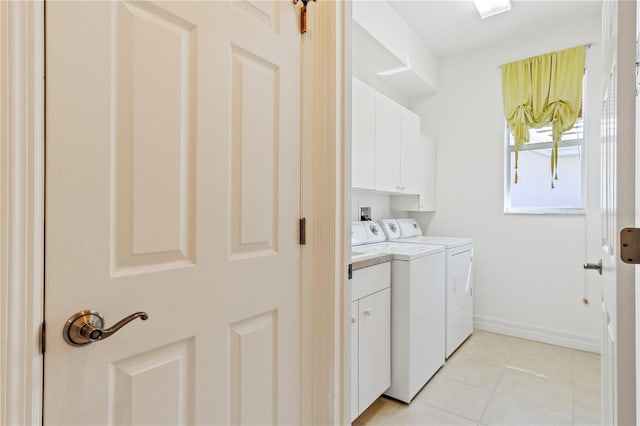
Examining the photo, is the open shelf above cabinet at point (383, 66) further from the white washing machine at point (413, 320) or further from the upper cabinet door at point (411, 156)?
the white washing machine at point (413, 320)

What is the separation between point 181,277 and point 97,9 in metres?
0.61

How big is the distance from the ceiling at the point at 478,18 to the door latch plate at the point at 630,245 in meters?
2.52

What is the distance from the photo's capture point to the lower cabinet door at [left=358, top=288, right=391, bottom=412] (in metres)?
1.75

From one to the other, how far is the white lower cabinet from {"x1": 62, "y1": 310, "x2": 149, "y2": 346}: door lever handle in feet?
3.88

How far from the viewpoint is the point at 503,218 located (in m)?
3.18

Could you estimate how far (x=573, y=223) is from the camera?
9.37 feet

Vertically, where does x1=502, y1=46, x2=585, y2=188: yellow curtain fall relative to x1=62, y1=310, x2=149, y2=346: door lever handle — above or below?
above

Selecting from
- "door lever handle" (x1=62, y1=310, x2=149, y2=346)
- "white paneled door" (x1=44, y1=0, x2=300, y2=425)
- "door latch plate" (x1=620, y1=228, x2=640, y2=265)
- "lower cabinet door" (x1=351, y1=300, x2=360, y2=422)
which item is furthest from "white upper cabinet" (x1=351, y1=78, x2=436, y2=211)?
"door lever handle" (x1=62, y1=310, x2=149, y2=346)

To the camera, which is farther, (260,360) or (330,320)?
(330,320)

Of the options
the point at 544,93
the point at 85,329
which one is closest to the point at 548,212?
the point at 544,93

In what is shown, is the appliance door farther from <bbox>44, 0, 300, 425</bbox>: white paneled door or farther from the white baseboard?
<bbox>44, 0, 300, 425</bbox>: white paneled door

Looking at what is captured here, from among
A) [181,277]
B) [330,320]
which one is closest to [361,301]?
[330,320]

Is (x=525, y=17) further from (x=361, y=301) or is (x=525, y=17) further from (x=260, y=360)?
(x=260, y=360)

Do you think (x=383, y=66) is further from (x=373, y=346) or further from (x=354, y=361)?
(x=354, y=361)
